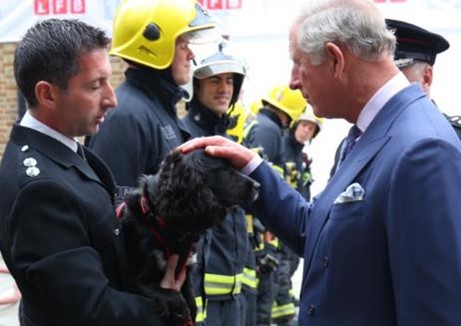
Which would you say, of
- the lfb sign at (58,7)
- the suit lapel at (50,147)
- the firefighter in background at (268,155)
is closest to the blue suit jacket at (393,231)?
the suit lapel at (50,147)

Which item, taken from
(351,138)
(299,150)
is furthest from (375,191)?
(299,150)

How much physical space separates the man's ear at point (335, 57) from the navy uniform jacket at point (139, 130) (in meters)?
1.36

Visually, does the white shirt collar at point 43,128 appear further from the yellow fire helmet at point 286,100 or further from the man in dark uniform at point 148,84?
the yellow fire helmet at point 286,100

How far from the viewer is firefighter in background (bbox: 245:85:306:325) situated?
22.6 feet

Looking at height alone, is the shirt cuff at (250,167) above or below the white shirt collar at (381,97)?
below

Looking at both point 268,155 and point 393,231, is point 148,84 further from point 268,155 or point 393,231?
point 268,155

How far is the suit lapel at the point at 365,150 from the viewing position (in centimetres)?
221

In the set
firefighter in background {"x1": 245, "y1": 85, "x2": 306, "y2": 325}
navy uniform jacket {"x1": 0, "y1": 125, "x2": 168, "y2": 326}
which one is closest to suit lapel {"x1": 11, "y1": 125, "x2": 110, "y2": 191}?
navy uniform jacket {"x1": 0, "y1": 125, "x2": 168, "y2": 326}

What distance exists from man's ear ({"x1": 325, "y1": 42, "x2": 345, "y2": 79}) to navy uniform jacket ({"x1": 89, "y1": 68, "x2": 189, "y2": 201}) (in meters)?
1.36

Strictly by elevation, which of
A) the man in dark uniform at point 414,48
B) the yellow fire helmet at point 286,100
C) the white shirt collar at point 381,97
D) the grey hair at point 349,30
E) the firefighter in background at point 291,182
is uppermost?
the grey hair at point 349,30

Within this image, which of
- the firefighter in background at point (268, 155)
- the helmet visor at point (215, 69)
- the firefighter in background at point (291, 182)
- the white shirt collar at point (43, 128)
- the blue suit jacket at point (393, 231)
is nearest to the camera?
the blue suit jacket at point (393, 231)

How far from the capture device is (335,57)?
224 centimetres

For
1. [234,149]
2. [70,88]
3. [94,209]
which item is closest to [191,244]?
[234,149]

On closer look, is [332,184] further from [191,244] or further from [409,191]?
[191,244]
